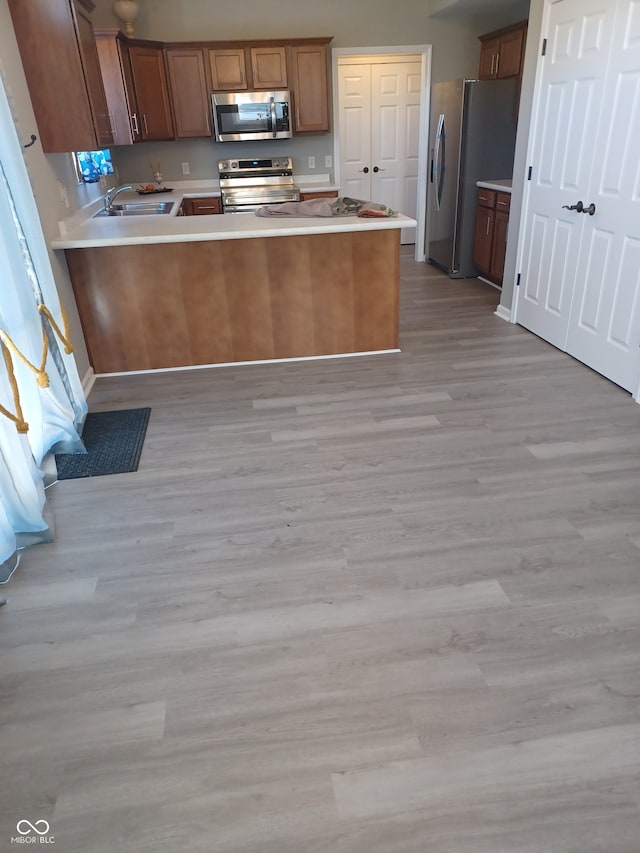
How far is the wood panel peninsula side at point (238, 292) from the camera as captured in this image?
369 cm

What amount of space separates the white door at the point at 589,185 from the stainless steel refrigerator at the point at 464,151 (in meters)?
1.46

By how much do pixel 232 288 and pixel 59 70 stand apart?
1.51 m

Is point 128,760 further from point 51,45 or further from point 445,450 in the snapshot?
point 51,45

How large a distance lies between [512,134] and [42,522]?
17.3 ft

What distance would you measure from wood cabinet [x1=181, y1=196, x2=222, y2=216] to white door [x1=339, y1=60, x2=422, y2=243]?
6.23ft

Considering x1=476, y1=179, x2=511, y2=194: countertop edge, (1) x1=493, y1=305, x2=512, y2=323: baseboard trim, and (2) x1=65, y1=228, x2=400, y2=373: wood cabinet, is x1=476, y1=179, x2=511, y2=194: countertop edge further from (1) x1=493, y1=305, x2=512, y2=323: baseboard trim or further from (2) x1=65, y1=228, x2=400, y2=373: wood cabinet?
(2) x1=65, y1=228, x2=400, y2=373: wood cabinet

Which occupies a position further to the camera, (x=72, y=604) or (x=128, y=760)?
(x=72, y=604)

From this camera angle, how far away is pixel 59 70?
3.23 m

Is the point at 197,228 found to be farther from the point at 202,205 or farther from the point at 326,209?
the point at 202,205

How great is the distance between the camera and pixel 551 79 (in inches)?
149

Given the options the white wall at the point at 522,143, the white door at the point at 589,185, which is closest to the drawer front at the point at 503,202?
the white wall at the point at 522,143

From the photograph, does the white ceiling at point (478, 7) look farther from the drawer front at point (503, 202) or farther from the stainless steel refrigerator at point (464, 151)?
the drawer front at point (503, 202)

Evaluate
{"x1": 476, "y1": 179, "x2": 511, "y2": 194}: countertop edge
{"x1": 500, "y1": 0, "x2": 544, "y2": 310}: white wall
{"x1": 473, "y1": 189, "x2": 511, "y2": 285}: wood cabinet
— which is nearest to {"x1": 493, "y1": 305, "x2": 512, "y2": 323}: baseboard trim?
{"x1": 500, "y1": 0, "x2": 544, "y2": 310}: white wall

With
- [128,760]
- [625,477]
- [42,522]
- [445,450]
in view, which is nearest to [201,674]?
[128,760]
